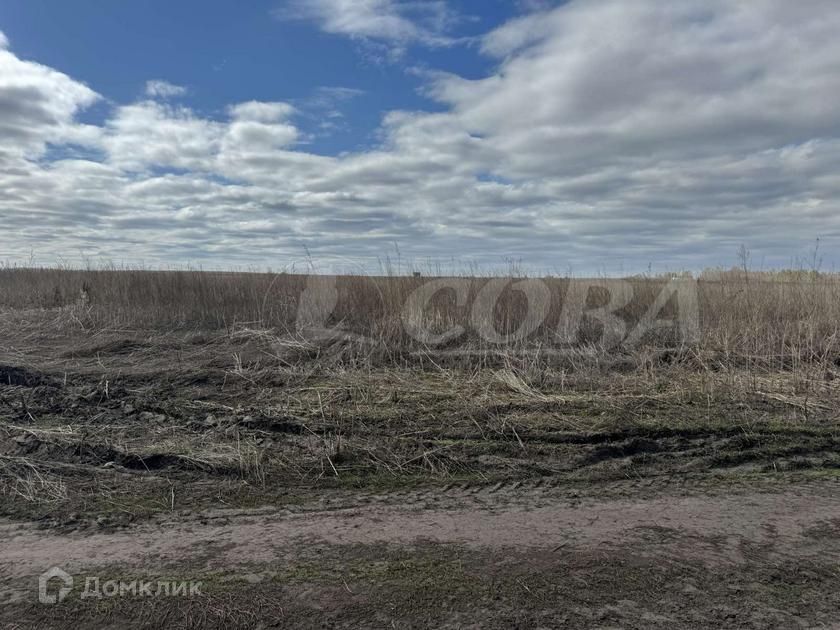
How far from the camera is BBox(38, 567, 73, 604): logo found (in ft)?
8.07

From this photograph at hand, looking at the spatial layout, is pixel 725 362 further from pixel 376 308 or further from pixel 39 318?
pixel 39 318

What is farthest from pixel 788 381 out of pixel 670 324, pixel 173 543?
pixel 173 543

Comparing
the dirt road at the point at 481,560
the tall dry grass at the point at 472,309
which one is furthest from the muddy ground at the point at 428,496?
the tall dry grass at the point at 472,309

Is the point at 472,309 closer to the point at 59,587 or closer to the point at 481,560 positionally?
the point at 481,560

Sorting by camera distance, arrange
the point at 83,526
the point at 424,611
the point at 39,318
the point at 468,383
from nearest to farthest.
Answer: the point at 424,611 < the point at 83,526 < the point at 468,383 < the point at 39,318

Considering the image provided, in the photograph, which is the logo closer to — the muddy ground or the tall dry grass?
the muddy ground

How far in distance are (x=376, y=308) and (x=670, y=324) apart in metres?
5.28

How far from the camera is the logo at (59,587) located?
246 centimetres

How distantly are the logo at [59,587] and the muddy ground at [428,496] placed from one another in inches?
1.4

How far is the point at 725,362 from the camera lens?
773cm

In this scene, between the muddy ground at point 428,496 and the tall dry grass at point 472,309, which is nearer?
the muddy ground at point 428,496

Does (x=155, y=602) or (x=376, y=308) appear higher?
(x=376, y=308)

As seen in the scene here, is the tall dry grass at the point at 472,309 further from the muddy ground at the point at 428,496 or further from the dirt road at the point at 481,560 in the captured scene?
the dirt road at the point at 481,560

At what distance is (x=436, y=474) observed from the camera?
4.18 metres
